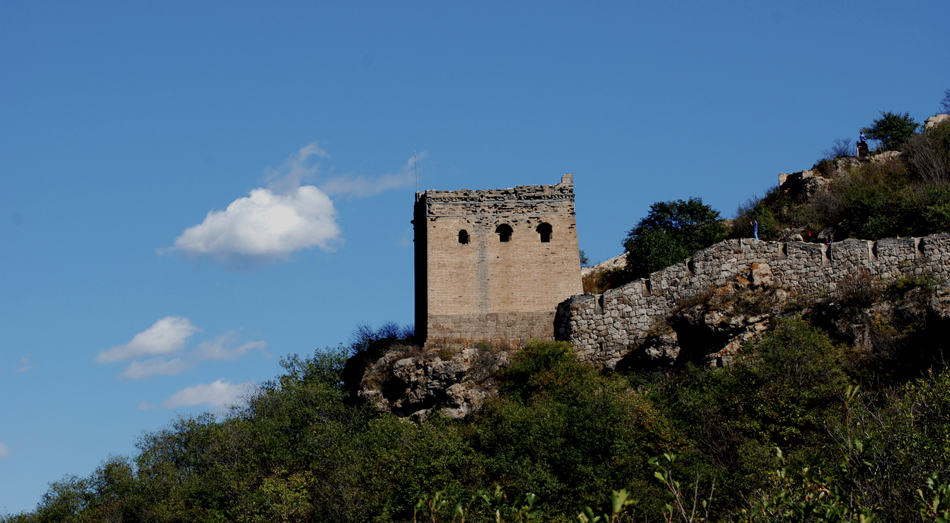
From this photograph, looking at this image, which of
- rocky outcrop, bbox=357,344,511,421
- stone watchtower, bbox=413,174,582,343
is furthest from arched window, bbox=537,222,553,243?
rocky outcrop, bbox=357,344,511,421

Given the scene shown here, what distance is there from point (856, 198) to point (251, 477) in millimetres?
22902

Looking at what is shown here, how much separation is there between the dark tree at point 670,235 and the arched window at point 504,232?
7072 mm

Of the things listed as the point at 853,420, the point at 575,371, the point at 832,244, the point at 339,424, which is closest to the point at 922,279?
the point at 832,244

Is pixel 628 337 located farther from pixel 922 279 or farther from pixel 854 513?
A: pixel 854 513

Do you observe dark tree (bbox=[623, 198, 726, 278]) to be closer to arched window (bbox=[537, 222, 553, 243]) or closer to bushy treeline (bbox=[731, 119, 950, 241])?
bushy treeline (bbox=[731, 119, 950, 241])

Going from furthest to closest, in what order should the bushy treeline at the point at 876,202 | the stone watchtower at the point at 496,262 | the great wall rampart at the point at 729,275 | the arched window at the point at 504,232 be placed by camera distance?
the bushy treeline at the point at 876,202, the arched window at the point at 504,232, the stone watchtower at the point at 496,262, the great wall rampart at the point at 729,275

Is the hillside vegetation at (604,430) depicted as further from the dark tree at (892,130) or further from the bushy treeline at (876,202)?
the dark tree at (892,130)

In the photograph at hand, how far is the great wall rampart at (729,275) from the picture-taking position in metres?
29.8

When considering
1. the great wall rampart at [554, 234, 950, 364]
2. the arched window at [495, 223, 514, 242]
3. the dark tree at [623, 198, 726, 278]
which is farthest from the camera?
the dark tree at [623, 198, 726, 278]

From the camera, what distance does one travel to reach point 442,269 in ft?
116

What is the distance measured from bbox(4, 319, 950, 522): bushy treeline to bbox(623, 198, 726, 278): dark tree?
383 inches

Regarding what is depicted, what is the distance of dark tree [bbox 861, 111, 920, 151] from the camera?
48.7m

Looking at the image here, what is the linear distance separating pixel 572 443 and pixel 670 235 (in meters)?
17.0

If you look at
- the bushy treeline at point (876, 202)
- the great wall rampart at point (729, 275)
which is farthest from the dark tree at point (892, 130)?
the great wall rampart at point (729, 275)
